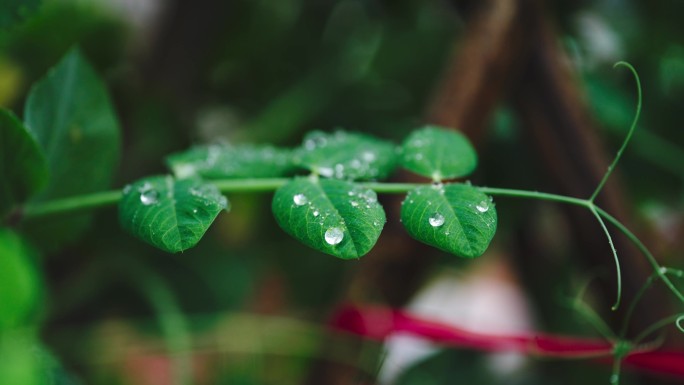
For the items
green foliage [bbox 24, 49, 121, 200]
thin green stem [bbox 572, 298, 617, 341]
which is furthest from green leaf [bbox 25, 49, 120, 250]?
thin green stem [bbox 572, 298, 617, 341]

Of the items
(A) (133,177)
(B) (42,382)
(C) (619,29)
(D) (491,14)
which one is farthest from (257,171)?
(C) (619,29)

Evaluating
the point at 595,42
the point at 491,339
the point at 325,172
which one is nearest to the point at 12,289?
the point at 325,172

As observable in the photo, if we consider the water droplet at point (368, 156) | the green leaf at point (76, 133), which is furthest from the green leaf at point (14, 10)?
the water droplet at point (368, 156)

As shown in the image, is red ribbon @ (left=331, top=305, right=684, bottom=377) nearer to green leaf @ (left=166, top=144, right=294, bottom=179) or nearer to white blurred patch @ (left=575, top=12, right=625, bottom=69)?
green leaf @ (left=166, top=144, right=294, bottom=179)

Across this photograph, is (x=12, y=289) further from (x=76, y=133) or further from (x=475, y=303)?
(x=475, y=303)

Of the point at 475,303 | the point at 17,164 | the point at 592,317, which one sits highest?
the point at 17,164

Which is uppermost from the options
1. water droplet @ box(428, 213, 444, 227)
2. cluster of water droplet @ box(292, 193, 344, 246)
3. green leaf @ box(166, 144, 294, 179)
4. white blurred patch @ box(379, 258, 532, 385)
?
water droplet @ box(428, 213, 444, 227)
